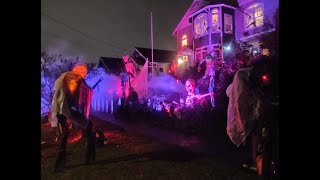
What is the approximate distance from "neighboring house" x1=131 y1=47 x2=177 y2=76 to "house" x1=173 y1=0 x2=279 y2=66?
0.89ft

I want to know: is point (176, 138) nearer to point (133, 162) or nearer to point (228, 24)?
point (133, 162)

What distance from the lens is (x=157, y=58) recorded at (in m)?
5.36

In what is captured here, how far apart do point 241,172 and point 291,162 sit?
87cm

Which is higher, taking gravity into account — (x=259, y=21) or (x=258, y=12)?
(x=258, y=12)

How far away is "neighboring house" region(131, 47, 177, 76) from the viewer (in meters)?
5.28

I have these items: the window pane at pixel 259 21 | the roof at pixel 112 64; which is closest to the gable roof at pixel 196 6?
the window pane at pixel 259 21

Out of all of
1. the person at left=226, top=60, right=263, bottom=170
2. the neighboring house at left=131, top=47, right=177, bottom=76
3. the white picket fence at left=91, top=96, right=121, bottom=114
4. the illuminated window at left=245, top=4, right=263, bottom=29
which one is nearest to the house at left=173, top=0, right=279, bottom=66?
the illuminated window at left=245, top=4, right=263, bottom=29

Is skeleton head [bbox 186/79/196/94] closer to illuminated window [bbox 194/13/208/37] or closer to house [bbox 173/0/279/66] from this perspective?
house [bbox 173/0/279/66]

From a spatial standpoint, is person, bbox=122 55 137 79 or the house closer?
the house

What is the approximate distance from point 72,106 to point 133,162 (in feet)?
4.84

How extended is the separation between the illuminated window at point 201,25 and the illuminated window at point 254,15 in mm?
857

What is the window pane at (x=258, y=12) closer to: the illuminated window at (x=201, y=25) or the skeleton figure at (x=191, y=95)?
the illuminated window at (x=201, y=25)

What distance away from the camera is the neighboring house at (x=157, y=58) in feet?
17.3

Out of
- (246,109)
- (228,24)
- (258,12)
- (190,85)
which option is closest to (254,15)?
(258,12)
